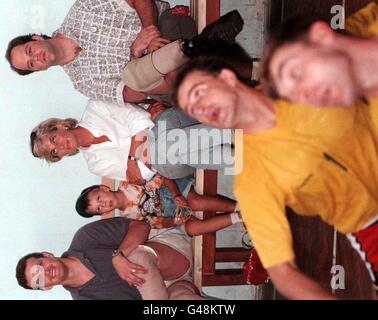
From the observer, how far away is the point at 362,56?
1066 millimetres

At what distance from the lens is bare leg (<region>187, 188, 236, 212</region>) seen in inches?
82.0

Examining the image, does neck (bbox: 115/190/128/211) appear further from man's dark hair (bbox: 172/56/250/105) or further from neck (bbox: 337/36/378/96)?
neck (bbox: 337/36/378/96)

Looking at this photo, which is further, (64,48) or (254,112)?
(64,48)

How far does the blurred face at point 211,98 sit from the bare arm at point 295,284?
1.19 feet

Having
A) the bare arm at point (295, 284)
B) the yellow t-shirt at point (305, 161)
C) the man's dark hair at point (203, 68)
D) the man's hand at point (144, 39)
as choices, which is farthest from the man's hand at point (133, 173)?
the bare arm at point (295, 284)

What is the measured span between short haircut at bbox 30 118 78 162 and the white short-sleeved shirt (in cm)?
7

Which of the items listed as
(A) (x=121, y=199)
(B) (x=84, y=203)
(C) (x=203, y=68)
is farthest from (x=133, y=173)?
(C) (x=203, y=68)

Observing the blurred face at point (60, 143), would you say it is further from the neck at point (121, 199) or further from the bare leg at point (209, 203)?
the bare leg at point (209, 203)

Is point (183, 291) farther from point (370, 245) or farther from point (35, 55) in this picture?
point (35, 55)

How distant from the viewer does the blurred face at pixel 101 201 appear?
206 centimetres

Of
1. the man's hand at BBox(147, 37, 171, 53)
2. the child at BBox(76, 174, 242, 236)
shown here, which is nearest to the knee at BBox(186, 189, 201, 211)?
the child at BBox(76, 174, 242, 236)

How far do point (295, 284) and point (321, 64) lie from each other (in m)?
0.50

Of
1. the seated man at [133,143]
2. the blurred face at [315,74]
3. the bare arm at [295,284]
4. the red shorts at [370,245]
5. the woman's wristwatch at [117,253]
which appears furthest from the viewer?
the woman's wristwatch at [117,253]

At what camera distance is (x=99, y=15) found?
2004 mm
